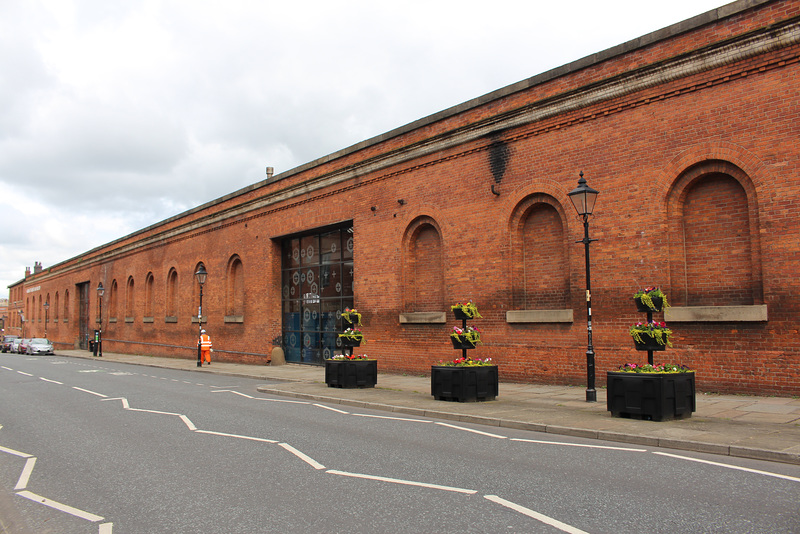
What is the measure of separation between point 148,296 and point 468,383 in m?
33.6

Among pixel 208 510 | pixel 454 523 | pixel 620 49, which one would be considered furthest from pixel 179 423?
pixel 620 49

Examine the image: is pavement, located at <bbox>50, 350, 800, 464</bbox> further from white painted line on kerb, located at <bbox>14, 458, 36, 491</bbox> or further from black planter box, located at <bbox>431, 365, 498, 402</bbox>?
white painted line on kerb, located at <bbox>14, 458, 36, 491</bbox>

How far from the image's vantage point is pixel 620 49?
13.7 metres

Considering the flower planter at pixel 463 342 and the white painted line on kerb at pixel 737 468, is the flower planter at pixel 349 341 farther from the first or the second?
the white painted line on kerb at pixel 737 468

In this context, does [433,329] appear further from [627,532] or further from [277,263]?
[627,532]

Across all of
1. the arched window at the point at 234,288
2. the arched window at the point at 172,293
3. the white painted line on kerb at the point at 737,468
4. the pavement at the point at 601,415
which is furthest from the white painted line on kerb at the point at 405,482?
the arched window at the point at 172,293

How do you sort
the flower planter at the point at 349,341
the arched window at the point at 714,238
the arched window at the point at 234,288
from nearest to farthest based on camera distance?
the arched window at the point at 714,238
the flower planter at the point at 349,341
the arched window at the point at 234,288

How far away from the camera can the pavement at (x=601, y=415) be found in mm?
7688

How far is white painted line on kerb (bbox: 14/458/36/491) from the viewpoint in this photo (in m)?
6.58

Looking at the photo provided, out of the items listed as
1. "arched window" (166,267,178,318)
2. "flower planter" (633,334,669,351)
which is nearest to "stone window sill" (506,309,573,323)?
"flower planter" (633,334,669,351)

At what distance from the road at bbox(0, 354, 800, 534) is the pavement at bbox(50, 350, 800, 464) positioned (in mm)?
335

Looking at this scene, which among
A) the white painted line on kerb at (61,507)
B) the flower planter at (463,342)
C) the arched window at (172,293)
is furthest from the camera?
Answer: the arched window at (172,293)

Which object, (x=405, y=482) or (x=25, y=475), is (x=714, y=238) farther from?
(x=25, y=475)

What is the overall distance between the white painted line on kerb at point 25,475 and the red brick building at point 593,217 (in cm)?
1121
